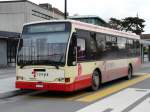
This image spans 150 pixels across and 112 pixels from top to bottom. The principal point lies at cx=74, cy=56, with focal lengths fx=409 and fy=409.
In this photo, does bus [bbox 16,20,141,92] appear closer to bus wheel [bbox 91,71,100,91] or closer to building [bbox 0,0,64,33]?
bus wheel [bbox 91,71,100,91]

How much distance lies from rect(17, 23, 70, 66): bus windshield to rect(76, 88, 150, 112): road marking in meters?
2.07

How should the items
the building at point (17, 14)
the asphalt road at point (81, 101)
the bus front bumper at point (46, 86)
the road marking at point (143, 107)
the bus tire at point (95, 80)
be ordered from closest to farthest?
the road marking at point (143, 107), the asphalt road at point (81, 101), the bus front bumper at point (46, 86), the bus tire at point (95, 80), the building at point (17, 14)

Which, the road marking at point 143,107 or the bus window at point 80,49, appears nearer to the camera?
the road marking at point 143,107

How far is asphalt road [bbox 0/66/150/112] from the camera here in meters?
11.3

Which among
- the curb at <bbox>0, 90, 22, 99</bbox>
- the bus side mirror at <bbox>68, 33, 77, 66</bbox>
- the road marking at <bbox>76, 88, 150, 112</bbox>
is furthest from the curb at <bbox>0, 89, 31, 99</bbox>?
the road marking at <bbox>76, 88, 150, 112</bbox>

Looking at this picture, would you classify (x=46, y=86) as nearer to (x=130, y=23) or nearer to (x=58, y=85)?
(x=58, y=85)

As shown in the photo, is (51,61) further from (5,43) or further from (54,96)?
(5,43)

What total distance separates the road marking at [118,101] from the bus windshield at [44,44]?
6.78 feet

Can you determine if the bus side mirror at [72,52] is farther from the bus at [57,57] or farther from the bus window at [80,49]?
the bus window at [80,49]

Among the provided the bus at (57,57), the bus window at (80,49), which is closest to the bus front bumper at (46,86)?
the bus at (57,57)

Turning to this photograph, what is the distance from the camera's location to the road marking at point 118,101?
11184 mm

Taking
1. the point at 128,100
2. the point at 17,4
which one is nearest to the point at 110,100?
the point at 128,100

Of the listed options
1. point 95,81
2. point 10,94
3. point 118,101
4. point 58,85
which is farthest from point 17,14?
point 118,101

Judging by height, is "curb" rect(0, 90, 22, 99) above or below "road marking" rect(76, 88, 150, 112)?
above
